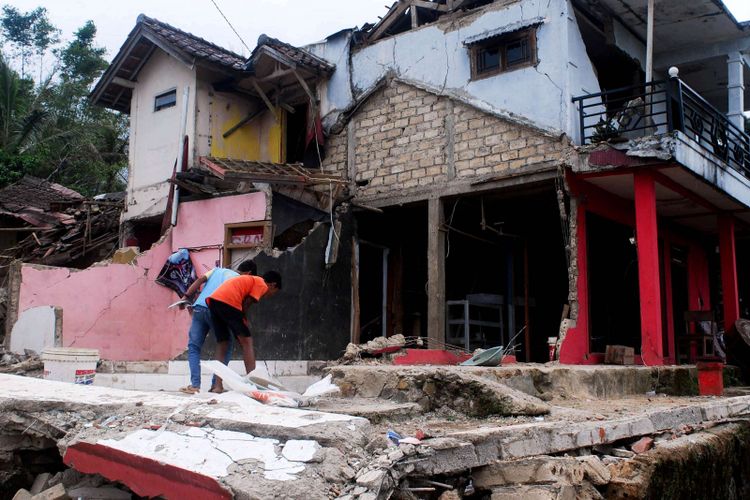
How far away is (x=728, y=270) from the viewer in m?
14.6

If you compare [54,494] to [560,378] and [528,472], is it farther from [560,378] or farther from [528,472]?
[560,378]

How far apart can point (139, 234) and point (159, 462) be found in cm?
1276

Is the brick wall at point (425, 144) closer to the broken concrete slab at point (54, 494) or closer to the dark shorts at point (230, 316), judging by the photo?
the dark shorts at point (230, 316)

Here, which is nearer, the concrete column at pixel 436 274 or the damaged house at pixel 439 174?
the damaged house at pixel 439 174

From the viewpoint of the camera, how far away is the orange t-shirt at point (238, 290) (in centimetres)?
671

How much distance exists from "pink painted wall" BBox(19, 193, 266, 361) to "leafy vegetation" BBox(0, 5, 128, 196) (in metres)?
10.1

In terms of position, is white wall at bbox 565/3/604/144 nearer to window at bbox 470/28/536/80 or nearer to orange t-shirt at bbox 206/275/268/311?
window at bbox 470/28/536/80

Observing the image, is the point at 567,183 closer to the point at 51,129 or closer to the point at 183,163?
the point at 183,163

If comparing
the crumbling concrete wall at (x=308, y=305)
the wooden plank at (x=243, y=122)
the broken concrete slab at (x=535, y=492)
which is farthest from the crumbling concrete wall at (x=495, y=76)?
the broken concrete slab at (x=535, y=492)

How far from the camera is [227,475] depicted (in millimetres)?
2969

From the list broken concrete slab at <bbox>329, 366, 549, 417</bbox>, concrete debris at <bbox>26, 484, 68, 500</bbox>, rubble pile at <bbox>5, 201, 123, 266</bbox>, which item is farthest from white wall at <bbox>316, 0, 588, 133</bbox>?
concrete debris at <bbox>26, 484, 68, 500</bbox>

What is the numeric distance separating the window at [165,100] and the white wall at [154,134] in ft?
0.31

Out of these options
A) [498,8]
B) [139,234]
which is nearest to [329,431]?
[498,8]

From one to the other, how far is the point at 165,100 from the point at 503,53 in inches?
287
